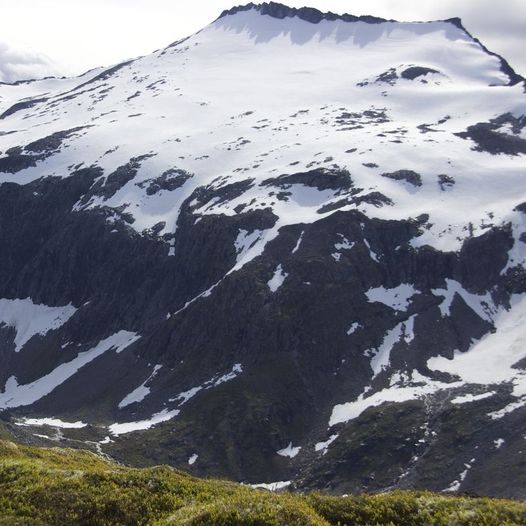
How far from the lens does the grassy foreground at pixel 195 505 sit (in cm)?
2055

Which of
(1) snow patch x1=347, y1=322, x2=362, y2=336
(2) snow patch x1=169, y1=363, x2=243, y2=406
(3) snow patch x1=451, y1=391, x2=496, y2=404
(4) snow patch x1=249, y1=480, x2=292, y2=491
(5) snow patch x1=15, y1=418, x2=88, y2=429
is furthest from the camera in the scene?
(1) snow patch x1=347, y1=322, x2=362, y2=336

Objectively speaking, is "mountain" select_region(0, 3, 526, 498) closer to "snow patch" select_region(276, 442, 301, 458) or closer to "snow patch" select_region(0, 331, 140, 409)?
"snow patch" select_region(276, 442, 301, 458)

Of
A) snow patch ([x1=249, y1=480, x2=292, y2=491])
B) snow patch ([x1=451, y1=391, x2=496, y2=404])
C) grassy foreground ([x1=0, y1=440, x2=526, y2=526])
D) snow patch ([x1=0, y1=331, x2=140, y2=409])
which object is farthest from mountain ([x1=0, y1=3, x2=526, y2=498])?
grassy foreground ([x1=0, y1=440, x2=526, y2=526])

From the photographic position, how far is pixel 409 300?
16500 centimetres

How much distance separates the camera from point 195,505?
22.5 metres

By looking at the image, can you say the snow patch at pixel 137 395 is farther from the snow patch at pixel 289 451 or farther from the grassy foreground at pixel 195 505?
the grassy foreground at pixel 195 505

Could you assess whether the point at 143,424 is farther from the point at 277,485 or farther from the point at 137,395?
the point at 277,485

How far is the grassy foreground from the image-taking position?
20.5 metres

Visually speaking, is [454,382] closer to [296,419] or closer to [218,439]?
[296,419]

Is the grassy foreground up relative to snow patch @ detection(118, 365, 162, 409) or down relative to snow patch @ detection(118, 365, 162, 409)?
up

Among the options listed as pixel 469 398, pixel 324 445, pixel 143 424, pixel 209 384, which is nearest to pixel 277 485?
pixel 324 445

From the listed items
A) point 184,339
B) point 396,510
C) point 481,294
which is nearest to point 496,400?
point 481,294

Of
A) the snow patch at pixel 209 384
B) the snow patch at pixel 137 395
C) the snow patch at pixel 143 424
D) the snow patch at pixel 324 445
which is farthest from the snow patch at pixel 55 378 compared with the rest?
the snow patch at pixel 324 445

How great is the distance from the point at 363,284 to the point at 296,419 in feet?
145
